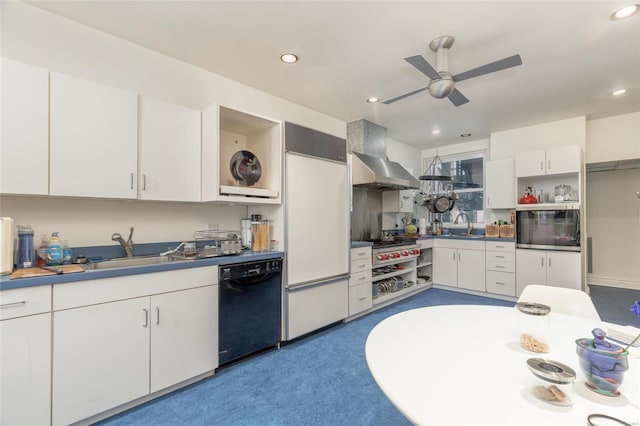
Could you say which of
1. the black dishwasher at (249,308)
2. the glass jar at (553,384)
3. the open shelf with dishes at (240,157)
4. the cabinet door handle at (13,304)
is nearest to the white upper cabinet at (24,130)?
the cabinet door handle at (13,304)

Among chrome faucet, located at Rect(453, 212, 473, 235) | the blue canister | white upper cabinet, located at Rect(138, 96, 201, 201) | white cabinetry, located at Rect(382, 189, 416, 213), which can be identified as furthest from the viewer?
chrome faucet, located at Rect(453, 212, 473, 235)

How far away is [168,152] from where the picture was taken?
2242mm

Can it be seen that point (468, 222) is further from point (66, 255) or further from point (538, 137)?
point (66, 255)

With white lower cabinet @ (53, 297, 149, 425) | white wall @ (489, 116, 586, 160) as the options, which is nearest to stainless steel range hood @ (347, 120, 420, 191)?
white wall @ (489, 116, 586, 160)

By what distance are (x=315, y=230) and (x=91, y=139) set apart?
194cm

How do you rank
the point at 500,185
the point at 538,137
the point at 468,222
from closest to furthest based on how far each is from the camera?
the point at 538,137, the point at 500,185, the point at 468,222

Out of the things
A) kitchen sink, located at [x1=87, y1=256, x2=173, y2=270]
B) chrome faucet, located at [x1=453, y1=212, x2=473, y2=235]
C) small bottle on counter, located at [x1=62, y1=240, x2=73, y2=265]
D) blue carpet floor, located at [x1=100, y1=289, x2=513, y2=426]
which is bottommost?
blue carpet floor, located at [x1=100, y1=289, x2=513, y2=426]

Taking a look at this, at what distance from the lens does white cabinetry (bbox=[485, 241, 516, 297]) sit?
13.6 feet

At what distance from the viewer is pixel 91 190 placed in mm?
1901

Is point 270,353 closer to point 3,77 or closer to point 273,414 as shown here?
point 273,414

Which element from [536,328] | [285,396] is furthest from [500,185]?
[285,396]

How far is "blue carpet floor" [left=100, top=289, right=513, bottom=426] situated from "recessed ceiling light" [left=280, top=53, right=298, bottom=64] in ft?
7.82

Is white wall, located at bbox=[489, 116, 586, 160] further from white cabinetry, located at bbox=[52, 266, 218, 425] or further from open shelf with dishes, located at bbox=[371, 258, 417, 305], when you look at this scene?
white cabinetry, located at bbox=[52, 266, 218, 425]

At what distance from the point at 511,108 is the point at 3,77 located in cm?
478
